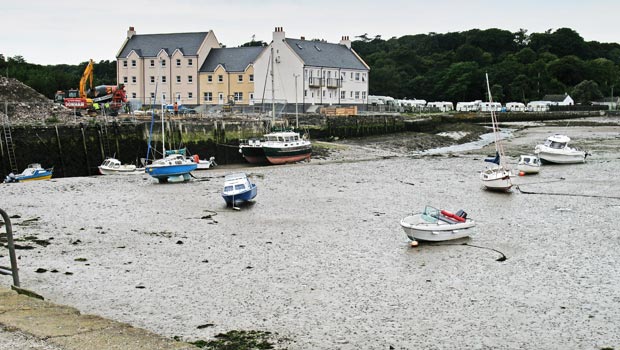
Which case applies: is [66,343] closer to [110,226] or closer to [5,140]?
[110,226]

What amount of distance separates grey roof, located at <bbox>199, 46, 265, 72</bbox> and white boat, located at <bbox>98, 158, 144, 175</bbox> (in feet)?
113

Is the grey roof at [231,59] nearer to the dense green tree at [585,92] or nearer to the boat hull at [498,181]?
the boat hull at [498,181]

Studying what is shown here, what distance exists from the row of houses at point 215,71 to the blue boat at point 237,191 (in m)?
40.8

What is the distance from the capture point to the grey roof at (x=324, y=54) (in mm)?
67500

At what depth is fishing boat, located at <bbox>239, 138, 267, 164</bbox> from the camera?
40625 millimetres

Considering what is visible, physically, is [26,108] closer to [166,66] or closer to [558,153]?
[166,66]

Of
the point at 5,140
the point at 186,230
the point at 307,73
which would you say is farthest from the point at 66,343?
the point at 307,73

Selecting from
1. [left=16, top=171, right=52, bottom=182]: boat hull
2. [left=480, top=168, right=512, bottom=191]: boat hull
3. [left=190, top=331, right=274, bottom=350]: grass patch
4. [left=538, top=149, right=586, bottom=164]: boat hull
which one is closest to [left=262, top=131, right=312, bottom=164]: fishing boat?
[left=16, top=171, right=52, bottom=182]: boat hull

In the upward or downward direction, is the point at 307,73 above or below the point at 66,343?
above

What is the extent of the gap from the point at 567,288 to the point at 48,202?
60.5 feet

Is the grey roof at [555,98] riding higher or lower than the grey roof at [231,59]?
lower

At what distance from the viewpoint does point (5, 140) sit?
3456cm

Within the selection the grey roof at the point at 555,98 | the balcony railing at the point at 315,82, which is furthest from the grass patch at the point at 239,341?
the grey roof at the point at 555,98

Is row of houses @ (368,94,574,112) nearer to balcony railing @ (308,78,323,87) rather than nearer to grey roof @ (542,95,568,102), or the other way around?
grey roof @ (542,95,568,102)
